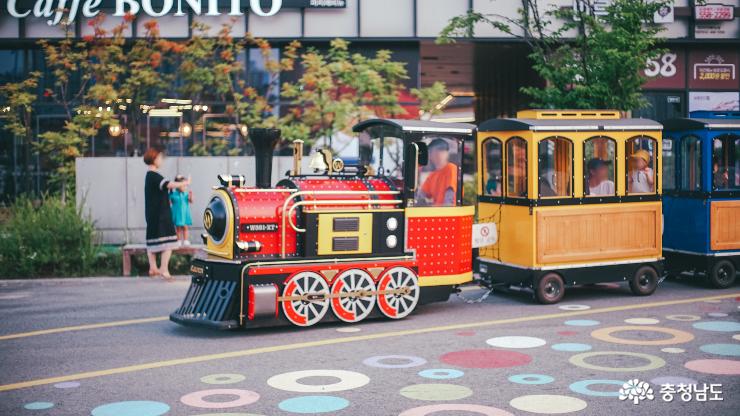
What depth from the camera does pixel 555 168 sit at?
11016 millimetres

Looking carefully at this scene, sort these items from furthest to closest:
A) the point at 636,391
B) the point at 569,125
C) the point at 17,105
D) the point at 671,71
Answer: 1. the point at 671,71
2. the point at 17,105
3. the point at 569,125
4. the point at 636,391

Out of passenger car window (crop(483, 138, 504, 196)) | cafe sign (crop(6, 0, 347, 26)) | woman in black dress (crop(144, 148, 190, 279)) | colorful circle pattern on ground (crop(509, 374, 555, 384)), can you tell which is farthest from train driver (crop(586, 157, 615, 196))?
cafe sign (crop(6, 0, 347, 26))

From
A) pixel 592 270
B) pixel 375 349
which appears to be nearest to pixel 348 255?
pixel 375 349

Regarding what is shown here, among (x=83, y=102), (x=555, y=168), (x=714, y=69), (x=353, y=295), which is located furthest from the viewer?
(x=714, y=69)

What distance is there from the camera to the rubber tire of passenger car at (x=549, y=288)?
10.8 meters

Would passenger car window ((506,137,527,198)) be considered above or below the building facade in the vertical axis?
below

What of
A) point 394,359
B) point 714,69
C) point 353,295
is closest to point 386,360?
point 394,359

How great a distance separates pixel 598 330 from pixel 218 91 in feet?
38.3

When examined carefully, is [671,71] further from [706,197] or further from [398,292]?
[398,292]

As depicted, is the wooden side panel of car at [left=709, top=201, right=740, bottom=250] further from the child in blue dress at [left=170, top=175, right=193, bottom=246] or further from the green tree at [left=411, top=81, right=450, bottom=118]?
the child in blue dress at [left=170, top=175, right=193, bottom=246]

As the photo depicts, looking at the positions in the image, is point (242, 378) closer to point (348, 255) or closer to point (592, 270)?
point (348, 255)

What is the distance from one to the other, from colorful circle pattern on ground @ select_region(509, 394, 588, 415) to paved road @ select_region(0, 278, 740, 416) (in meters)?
0.01

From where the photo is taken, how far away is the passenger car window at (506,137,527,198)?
429 inches

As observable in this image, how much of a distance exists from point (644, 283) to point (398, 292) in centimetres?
384
